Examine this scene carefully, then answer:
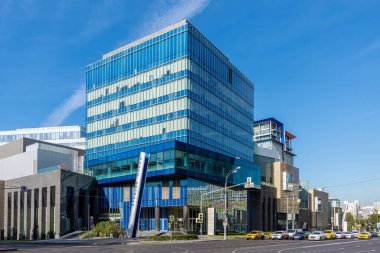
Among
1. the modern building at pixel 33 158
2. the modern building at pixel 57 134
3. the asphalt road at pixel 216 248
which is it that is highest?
the modern building at pixel 57 134

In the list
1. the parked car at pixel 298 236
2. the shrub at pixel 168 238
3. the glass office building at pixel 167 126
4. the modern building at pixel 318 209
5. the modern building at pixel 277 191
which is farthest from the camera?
the modern building at pixel 318 209

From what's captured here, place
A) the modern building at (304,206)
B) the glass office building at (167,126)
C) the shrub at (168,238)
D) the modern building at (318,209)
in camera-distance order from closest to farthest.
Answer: the shrub at (168,238), the glass office building at (167,126), the modern building at (304,206), the modern building at (318,209)

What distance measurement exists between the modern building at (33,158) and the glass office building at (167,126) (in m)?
6.18

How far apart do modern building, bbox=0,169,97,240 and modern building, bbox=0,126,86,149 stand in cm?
5950

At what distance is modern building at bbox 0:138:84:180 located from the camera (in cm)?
9781

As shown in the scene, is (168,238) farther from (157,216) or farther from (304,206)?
(304,206)

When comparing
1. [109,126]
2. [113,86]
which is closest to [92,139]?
[109,126]

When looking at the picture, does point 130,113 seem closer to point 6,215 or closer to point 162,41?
point 162,41

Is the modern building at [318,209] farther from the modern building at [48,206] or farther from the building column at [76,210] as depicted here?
the building column at [76,210]

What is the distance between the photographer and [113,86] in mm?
101438

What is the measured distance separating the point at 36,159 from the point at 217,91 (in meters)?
39.8

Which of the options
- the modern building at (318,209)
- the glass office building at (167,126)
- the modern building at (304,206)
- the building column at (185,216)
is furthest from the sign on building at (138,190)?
the modern building at (318,209)

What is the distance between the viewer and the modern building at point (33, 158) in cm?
9781

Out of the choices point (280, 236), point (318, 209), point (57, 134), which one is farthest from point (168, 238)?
point (57, 134)
